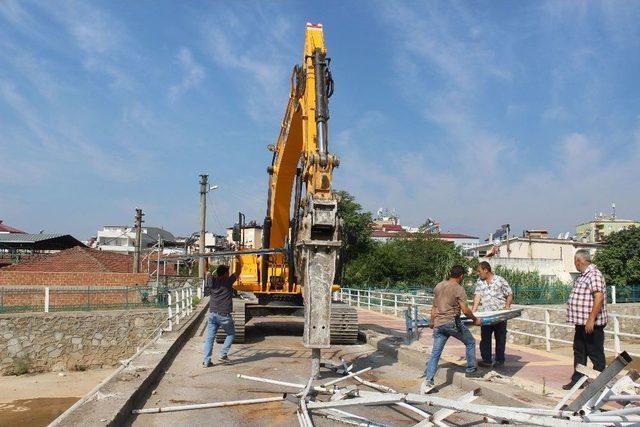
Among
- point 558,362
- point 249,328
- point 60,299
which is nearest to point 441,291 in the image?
point 558,362

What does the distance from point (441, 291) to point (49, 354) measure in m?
17.7

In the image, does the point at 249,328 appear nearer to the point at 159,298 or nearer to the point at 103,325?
the point at 103,325

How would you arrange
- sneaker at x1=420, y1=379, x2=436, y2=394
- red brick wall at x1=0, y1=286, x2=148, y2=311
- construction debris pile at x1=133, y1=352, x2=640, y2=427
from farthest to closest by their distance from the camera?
red brick wall at x1=0, y1=286, x2=148, y2=311, sneaker at x1=420, y1=379, x2=436, y2=394, construction debris pile at x1=133, y1=352, x2=640, y2=427

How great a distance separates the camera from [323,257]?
25.9 ft

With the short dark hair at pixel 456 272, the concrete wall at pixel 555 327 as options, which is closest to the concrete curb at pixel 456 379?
the short dark hair at pixel 456 272

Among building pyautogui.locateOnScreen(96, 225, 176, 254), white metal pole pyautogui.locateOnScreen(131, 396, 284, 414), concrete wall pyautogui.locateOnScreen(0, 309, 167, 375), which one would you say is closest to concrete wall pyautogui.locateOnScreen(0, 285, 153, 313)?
concrete wall pyautogui.locateOnScreen(0, 309, 167, 375)

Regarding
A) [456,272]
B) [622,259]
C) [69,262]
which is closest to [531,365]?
[456,272]

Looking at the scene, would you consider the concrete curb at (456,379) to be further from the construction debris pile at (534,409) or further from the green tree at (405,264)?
the green tree at (405,264)

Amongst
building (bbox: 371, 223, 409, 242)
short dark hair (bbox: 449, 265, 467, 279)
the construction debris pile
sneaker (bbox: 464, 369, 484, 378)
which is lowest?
sneaker (bbox: 464, 369, 484, 378)

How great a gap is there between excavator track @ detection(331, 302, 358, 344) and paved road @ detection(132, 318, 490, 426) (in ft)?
0.85

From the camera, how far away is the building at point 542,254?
51.1 meters

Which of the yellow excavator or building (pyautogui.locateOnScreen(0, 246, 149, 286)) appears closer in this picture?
the yellow excavator

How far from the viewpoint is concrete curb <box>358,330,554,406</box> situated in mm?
6562

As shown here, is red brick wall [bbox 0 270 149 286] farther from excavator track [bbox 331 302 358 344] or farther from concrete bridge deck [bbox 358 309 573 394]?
concrete bridge deck [bbox 358 309 573 394]
